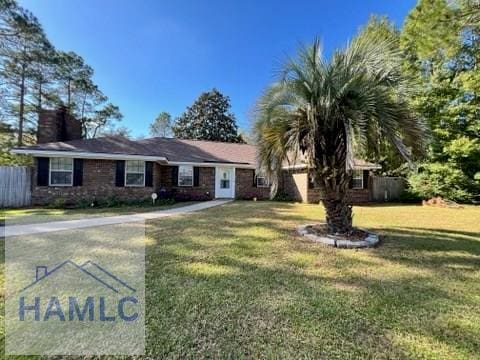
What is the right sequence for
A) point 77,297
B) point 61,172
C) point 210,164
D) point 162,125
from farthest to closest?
point 162,125, point 210,164, point 61,172, point 77,297

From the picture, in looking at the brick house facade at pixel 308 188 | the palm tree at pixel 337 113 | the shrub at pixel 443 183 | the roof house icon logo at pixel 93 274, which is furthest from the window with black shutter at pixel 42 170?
the shrub at pixel 443 183

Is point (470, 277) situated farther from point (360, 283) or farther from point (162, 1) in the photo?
point (162, 1)

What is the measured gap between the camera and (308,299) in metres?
3.24

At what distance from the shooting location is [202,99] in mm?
31750

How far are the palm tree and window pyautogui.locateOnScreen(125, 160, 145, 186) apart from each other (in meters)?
8.20

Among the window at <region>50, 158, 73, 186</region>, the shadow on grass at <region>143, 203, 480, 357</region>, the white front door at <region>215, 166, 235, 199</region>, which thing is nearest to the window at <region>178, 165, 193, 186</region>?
the white front door at <region>215, 166, 235, 199</region>

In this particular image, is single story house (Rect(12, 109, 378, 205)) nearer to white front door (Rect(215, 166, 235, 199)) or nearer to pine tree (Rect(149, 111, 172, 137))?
white front door (Rect(215, 166, 235, 199))

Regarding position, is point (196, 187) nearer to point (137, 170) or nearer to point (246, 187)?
point (246, 187)

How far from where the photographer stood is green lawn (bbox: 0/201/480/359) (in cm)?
237

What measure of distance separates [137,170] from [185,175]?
9.82 feet

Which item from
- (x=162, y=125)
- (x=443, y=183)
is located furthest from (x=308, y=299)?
(x=162, y=125)

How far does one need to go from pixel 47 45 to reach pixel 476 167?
1178 inches

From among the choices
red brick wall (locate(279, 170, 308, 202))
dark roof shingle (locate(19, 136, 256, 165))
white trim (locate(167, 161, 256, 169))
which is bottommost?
red brick wall (locate(279, 170, 308, 202))

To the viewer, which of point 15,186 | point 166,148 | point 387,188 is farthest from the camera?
point 387,188
